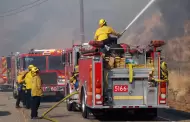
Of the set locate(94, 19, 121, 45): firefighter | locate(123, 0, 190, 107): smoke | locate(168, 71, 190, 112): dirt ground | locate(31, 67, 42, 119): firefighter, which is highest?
locate(123, 0, 190, 107): smoke

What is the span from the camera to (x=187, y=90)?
23188mm

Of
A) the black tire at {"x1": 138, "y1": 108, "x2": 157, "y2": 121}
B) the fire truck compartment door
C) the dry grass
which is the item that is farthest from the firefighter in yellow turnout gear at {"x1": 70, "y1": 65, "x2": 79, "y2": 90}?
the dry grass

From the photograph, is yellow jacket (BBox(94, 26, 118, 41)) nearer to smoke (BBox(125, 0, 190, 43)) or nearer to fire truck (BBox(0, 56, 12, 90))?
fire truck (BBox(0, 56, 12, 90))

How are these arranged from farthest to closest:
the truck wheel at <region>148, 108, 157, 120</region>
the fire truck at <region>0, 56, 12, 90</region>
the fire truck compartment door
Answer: the fire truck at <region>0, 56, 12, 90</region> < the truck wheel at <region>148, 108, 157, 120</region> < the fire truck compartment door

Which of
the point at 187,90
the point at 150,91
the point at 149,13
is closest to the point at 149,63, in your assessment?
the point at 150,91

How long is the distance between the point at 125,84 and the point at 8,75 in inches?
746

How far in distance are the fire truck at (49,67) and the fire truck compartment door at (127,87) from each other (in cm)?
857

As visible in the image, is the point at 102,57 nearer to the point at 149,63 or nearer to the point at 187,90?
the point at 149,63

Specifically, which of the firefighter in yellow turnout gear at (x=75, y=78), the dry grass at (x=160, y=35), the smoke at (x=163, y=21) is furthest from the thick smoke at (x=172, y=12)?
the firefighter in yellow turnout gear at (x=75, y=78)

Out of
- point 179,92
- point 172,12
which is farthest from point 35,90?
point 172,12

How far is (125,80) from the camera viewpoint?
1220cm

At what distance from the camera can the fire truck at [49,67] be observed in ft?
67.1

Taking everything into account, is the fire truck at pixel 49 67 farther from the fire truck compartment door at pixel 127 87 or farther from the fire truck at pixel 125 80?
the fire truck compartment door at pixel 127 87

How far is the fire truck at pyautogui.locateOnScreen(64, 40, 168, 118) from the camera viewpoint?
39.3 ft
